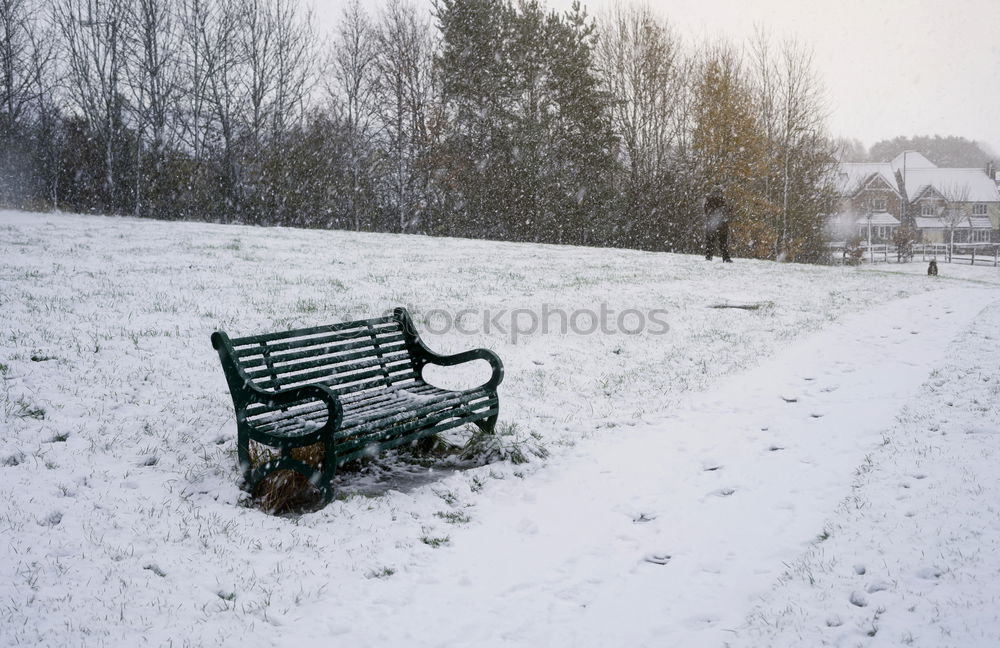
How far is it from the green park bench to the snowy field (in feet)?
1.15

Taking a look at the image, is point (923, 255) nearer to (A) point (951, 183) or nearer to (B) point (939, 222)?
(B) point (939, 222)

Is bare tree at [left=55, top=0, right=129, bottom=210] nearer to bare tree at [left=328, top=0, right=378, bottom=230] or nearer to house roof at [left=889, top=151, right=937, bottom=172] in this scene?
bare tree at [left=328, top=0, right=378, bottom=230]

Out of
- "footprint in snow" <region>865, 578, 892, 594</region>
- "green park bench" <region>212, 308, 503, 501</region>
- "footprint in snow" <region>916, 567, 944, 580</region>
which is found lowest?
"footprint in snow" <region>865, 578, 892, 594</region>

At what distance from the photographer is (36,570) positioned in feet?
10.1

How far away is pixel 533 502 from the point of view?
14.7ft

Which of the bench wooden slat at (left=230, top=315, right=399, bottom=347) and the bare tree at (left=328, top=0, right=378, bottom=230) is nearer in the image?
the bench wooden slat at (left=230, top=315, right=399, bottom=347)

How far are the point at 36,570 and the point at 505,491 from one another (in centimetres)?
274

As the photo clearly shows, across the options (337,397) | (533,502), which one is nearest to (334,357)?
(337,397)

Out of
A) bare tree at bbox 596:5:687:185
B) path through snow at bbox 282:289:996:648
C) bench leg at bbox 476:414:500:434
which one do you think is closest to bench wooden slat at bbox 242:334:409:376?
bench leg at bbox 476:414:500:434

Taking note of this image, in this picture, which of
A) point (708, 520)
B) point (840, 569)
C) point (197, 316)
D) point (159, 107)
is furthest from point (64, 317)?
point (159, 107)

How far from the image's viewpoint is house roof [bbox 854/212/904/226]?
6331 centimetres

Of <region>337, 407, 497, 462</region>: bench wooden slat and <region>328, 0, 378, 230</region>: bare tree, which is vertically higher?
<region>328, 0, 378, 230</region>: bare tree

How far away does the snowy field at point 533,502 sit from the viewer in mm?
2975

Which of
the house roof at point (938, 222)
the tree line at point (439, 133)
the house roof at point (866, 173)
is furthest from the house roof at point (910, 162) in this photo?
the tree line at point (439, 133)
